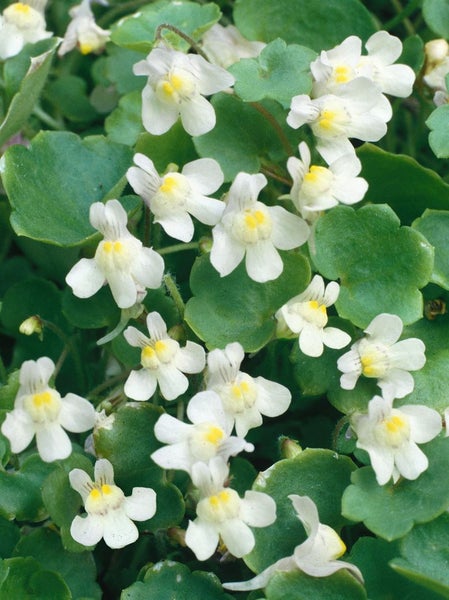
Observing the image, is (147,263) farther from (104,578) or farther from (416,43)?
(416,43)

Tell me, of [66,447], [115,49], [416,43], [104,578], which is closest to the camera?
[66,447]

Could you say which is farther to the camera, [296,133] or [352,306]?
[296,133]

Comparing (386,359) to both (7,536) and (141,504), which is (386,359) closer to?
(141,504)

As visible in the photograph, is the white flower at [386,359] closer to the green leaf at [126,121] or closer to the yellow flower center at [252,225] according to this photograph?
the yellow flower center at [252,225]

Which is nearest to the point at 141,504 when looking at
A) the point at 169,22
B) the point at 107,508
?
the point at 107,508

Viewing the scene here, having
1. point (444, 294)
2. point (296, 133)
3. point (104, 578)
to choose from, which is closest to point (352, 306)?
point (444, 294)

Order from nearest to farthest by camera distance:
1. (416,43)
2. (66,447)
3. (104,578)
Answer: (66,447)
(104,578)
(416,43)

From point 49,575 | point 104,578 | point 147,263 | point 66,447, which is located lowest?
point 104,578
